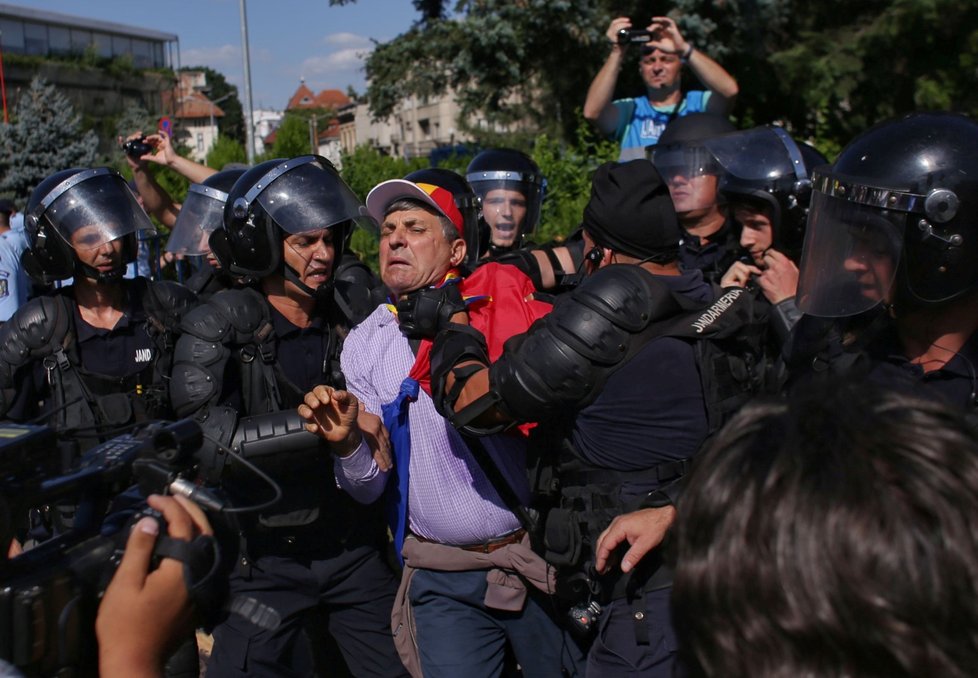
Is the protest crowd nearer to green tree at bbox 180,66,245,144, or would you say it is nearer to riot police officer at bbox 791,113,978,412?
riot police officer at bbox 791,113,978,412

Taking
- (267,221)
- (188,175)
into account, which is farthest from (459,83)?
(267,221)

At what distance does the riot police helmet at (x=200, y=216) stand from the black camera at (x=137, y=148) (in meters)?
0.31

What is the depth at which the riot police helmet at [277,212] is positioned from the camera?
336 centimetres

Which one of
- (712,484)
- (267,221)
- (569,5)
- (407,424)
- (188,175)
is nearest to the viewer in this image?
(712,484)

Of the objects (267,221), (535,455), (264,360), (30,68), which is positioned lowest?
(535,455)

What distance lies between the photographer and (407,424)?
9.55ft

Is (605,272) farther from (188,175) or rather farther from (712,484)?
(188,175)

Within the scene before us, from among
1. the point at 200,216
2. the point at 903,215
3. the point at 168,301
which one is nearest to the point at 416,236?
the point at 903,215

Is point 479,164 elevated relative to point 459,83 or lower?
lower

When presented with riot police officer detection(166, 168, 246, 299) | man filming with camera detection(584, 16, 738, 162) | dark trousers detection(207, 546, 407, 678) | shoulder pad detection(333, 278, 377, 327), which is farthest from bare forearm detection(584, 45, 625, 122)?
dark trousers detection(207, 546, 407, 678)

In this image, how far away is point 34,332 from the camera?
12.2ft

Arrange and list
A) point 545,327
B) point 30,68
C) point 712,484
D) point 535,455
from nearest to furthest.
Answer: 1. point 712,484
2. point 545,327
3. point 535,455
4. point 30,68

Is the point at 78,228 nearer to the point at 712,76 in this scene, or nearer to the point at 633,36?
the point at 633,36

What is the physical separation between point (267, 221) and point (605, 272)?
60.4 inches
